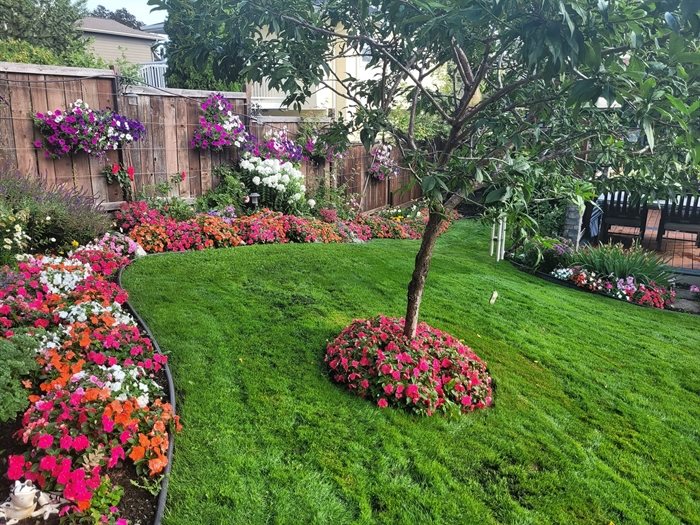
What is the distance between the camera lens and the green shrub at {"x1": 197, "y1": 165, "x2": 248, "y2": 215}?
7104 millimetres

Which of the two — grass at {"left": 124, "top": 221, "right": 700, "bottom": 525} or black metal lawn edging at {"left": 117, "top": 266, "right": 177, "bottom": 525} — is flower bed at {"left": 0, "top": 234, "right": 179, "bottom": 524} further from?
grass at {"left": 124, "top": 221, "right": 700, "bottom": 525}

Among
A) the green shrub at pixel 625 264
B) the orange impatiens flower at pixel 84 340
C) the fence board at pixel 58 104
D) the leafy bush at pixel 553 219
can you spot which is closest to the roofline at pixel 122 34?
the fence board at pixel 58 104

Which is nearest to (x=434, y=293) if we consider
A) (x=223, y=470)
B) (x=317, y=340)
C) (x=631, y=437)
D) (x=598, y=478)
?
(x=317, y=340)

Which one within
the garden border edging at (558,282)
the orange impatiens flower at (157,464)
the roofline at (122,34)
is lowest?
the garden border edging at (558,282)

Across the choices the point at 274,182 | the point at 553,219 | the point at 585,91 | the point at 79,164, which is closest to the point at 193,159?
the point at 274,182

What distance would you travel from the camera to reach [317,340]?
3846 mm

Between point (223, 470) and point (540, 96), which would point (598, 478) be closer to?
point (223, 470)

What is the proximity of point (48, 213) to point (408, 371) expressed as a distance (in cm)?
354

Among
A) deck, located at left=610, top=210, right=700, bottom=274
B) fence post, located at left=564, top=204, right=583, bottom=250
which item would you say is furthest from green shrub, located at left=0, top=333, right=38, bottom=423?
deck, located at left=610, top=210, right=700, bottom=274

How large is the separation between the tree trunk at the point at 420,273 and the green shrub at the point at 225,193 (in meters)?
4.20

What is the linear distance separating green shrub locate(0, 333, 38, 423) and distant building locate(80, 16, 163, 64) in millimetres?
18893

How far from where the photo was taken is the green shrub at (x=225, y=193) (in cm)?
710

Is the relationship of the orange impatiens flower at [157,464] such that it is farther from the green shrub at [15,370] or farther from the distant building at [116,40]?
the distant building at [116,40]

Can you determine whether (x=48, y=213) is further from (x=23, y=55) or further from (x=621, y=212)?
(x=621, y=212)
